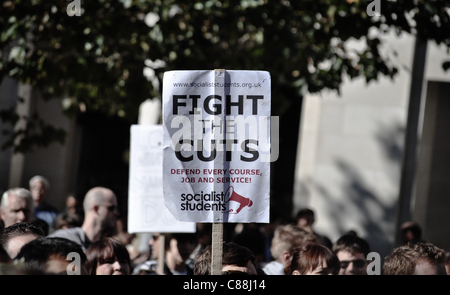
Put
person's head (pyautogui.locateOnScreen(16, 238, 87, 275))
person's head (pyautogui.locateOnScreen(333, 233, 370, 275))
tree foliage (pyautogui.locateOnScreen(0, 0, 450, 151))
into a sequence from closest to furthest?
person's head (pyautogui.locateOnScreen(16, 238, 87, 275)), person's head (pyautogui.locateOnScreen(333, 233, 370, 275)), tree foliage (pyautogui.locateOnScreen(0, 0, 450, 151))

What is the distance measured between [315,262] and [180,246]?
64.1 inches

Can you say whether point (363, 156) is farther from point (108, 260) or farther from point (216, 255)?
point (216, 255)

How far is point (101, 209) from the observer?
502 centimetres

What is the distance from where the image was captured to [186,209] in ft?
10.5

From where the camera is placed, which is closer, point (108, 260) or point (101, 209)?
point (108, 260)

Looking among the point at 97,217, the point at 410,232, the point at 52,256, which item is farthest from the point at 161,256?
the point at 410,232

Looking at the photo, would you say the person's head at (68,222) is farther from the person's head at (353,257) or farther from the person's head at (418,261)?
the person's head at (418,261)

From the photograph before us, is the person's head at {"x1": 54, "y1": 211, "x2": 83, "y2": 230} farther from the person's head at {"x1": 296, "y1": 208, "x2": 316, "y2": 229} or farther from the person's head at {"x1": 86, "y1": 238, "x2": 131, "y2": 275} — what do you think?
the person's head at {"x1": 296, "y1": 208, "x2": 316, "y2": 229}

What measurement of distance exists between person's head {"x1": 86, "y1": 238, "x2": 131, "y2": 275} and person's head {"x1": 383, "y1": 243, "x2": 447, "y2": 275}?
1.72 metres

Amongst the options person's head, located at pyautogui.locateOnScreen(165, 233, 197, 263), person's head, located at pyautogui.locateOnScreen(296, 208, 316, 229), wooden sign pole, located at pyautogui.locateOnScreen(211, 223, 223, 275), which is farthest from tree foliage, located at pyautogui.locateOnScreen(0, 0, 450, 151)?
wooden sign pole, located at pyautogui.locateOnScreen(211, 223, 223, 275)

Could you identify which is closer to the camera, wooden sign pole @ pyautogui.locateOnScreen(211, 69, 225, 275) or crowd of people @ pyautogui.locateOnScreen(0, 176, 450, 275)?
wooden sign pole @ pyautogui.locateOnScreen(211, 69, 225, 275)

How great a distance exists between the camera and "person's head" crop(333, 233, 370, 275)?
4574mm

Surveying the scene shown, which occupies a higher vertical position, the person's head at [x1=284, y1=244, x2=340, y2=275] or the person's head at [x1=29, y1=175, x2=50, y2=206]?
the person's head at [x1=284, y1=244, x2=340, y2=275]

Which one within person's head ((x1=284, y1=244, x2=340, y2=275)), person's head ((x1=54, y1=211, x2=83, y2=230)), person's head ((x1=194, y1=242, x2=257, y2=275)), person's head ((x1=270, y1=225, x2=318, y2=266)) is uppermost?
person's head ((x1=194, y1=242, x2=257, y2=275))
